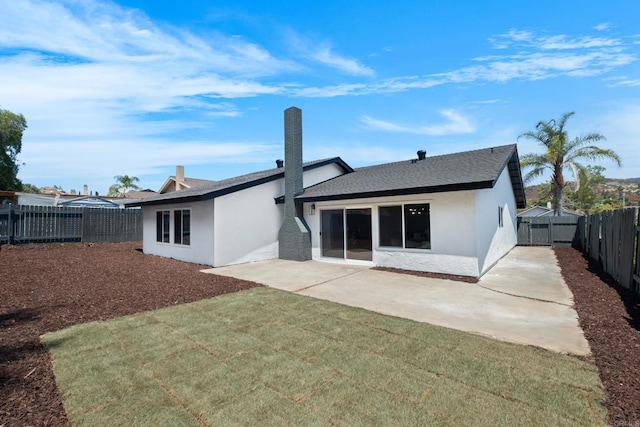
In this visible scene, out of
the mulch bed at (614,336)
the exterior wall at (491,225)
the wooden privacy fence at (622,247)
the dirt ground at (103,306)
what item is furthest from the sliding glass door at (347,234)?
the wooden privacy fence at (622,247)

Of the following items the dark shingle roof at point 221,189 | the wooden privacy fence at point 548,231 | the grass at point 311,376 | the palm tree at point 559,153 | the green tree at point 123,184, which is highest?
the green tree at point 123,184

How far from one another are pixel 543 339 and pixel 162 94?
13.3 metres

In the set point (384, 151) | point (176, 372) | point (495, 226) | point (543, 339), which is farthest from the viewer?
point (384, 151)

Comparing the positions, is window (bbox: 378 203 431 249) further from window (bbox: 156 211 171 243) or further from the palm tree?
the palm tree

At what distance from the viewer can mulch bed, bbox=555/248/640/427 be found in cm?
266

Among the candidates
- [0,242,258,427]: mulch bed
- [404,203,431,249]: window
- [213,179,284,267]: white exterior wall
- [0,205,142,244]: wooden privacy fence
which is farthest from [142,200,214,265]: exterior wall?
[404,203,431,249]: window

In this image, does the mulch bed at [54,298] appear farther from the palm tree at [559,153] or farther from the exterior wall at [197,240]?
the palm tree at [559,153]

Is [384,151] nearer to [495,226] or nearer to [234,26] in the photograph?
[495,226]

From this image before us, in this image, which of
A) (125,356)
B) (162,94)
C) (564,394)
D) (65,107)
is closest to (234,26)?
(162,94)

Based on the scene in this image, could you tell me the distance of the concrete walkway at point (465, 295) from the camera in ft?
14.8

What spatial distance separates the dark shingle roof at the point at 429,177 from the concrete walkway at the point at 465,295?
103 inches

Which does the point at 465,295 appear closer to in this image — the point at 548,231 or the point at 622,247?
the point at 622,247

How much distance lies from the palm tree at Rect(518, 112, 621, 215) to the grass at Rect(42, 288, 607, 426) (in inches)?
797

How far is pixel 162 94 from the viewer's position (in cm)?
1123
